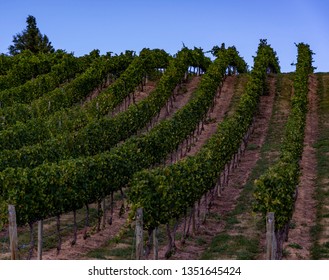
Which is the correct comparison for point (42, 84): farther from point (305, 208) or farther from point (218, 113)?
point (305, 208)

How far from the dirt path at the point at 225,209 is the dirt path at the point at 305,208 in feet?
8.14

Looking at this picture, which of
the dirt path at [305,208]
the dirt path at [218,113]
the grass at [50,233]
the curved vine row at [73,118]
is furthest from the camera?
the dirt path at [218,113]

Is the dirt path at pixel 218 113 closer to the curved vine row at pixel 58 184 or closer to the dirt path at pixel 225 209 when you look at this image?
the dirt path at pixel 225 209

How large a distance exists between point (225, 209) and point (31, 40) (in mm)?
96278

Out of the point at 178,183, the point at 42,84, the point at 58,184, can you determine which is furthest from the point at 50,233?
the point at 42,84

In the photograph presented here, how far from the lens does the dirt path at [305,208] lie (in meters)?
26.9

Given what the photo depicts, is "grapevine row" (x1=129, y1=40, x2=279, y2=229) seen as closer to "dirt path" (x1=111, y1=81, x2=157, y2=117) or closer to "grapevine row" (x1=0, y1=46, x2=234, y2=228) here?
"grapevine row" (x1=0, y1=46, x2=234, y2=228)

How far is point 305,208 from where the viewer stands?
1336 inches

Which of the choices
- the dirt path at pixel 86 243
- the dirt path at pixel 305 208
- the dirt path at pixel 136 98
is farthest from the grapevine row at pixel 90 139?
the dirt path at pixel 305 208

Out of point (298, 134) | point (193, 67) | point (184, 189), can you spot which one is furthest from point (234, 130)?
point (193, 67)

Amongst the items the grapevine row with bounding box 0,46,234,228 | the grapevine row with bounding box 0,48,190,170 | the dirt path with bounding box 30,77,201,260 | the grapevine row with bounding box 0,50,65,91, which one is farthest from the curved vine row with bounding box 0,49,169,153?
the grapevine row with bounding box 0,50,65,91

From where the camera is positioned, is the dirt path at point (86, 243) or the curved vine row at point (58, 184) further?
the dirt path at point (86, 243)

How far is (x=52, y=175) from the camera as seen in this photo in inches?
1040

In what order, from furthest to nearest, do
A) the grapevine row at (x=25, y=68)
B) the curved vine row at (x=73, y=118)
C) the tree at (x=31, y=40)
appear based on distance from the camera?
the tree at (x=31, y=40) < the grapevine row at (x=25, y=68) < the curved vine row at (x=73, y=118)
